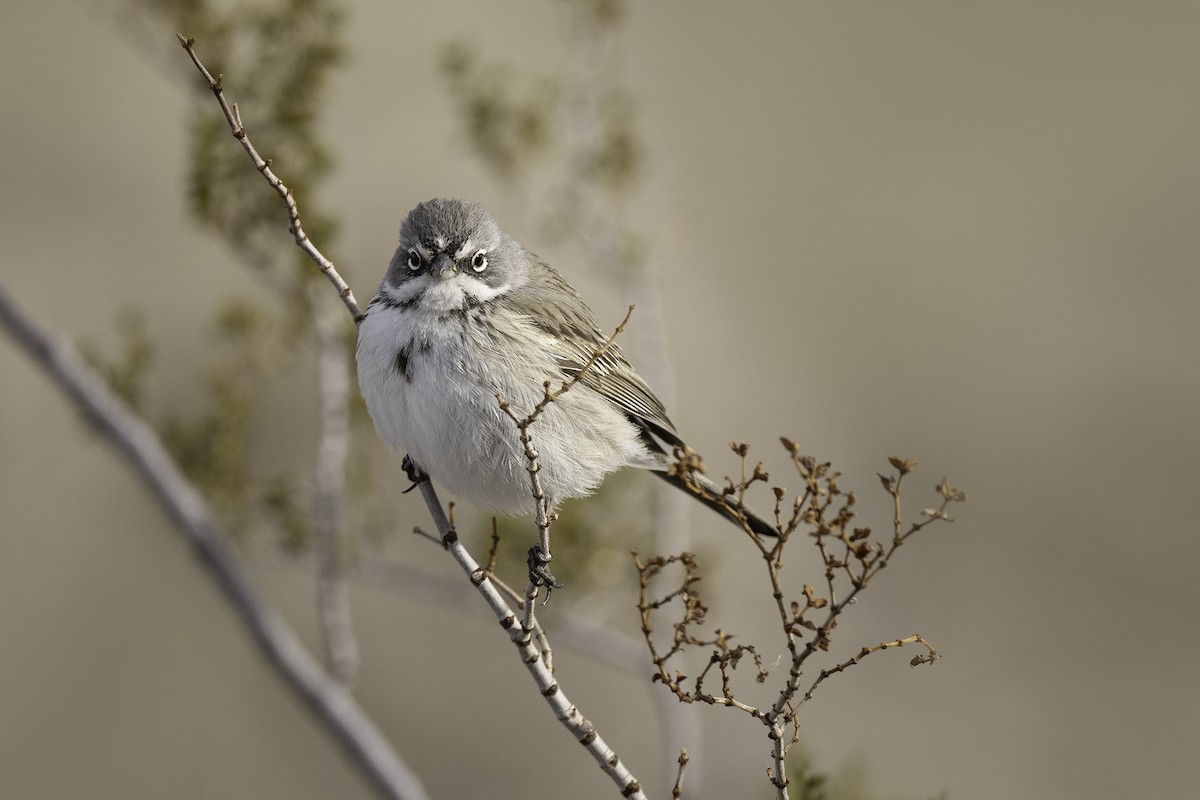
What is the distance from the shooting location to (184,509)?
25.4 feet

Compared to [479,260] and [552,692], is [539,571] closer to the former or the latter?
[552,692]

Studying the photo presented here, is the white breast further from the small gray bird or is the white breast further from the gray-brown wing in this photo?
the gray-brown wing

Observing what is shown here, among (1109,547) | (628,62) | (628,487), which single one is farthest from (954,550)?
(628,62)

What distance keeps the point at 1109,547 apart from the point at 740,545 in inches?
183

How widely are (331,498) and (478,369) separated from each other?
2077mm

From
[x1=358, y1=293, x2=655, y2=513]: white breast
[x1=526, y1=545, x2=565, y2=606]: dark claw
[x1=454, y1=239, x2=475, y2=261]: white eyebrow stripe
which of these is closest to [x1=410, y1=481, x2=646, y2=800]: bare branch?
[x1=526, y1=545, x2=565, y2=606]: dark claw

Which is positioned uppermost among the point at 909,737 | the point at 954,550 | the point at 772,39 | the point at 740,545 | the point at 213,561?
the point at 772,39

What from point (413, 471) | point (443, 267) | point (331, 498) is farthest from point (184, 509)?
point (443, 267)

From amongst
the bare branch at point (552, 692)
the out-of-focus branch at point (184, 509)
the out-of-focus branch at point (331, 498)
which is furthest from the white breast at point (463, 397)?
the out-of-focus branch at point (184, 509)

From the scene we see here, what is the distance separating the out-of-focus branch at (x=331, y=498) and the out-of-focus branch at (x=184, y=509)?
8.1 inches

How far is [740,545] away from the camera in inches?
474

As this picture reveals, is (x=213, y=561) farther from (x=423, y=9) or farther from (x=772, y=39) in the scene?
(x=772, y=39)

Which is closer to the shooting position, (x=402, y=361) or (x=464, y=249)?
(x=402, y=361)

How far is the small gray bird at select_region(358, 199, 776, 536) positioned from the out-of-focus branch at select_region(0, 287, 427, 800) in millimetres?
1935
